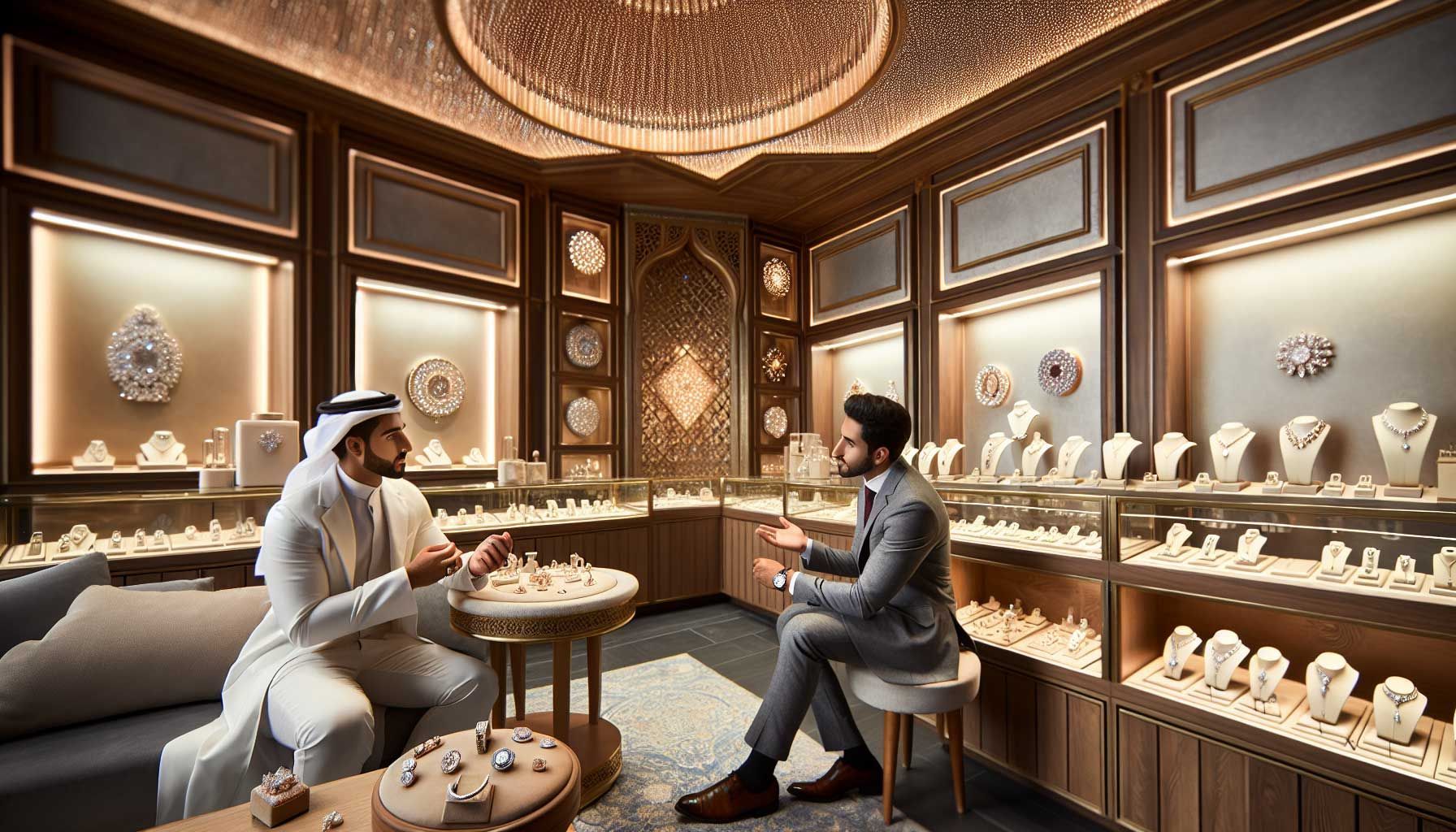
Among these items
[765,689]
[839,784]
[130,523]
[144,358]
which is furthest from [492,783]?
[144,358]

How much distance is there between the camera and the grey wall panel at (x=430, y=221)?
473 cm

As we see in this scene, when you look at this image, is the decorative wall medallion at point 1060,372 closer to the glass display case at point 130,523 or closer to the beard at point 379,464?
the beard at point 379,464

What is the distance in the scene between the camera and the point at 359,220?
471cm

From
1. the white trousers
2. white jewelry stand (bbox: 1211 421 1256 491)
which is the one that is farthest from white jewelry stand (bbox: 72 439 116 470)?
white jewelry stand (bbox: 1211 421 1256 491)

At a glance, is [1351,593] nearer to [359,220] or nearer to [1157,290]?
[1157,290]

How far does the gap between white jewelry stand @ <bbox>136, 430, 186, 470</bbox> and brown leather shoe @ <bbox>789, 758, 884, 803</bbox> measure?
4536mm

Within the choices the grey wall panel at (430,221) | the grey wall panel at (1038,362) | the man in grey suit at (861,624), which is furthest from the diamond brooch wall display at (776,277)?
the man in grey suit at (861,624)

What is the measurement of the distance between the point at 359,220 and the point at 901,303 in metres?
4.60

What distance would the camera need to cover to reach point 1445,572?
1737 millimetres

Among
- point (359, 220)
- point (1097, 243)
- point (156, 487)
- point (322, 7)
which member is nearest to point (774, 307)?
point (1097, 243)

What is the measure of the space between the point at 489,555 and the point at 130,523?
2400mm

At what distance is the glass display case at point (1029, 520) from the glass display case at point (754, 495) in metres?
2.07

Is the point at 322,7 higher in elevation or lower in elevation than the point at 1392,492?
higher

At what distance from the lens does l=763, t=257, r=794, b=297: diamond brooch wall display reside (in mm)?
6613
